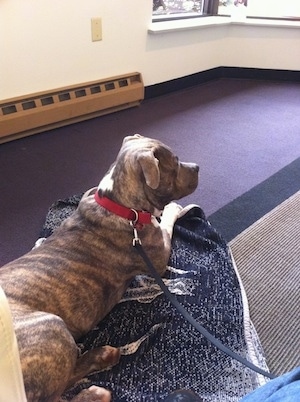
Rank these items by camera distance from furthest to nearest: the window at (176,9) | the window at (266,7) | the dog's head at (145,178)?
1. the window at (266,7)
2. the window at (176,9)
3. the dog's head at (145,178)

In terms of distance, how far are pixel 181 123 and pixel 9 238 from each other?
1836mm

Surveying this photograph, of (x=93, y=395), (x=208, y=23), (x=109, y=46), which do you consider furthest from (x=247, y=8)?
(x=93, y=395)

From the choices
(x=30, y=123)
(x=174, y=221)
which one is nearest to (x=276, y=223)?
(x=174, y=221)

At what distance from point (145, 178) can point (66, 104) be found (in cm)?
194

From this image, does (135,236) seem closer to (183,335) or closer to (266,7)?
(183,335)

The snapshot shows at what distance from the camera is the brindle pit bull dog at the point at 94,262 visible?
Answer: 126 cm

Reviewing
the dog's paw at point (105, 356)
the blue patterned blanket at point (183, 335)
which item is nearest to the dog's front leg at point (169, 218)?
the blue patterned blanket at point (183, 335)

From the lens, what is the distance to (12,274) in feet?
4.62

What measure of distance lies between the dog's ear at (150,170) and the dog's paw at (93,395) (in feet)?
2.12

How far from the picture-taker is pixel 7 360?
2.36ft

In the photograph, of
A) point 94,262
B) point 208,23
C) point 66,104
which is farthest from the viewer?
point 208,23

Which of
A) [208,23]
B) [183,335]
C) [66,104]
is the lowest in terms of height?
[183,335]

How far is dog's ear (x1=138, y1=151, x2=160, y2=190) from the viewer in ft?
4.96

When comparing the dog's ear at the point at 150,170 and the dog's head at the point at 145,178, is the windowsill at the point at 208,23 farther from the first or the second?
the dog's ear at the point at 150,170
